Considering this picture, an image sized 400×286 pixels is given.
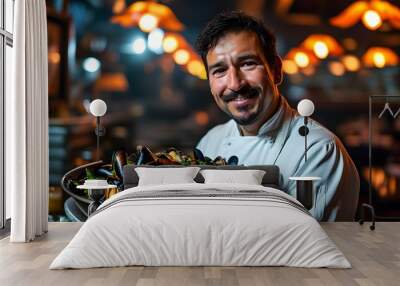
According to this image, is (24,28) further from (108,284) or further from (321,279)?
(321,279)

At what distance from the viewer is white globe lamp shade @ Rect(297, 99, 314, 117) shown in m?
6.96

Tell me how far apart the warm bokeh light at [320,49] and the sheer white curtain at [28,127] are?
328 centimetres

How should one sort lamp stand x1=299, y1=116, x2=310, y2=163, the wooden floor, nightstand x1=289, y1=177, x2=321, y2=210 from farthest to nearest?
lamp stand x1=299, y1=116, x2=310, y2=163 → nightstand x1=289, y1=177, x2=321, y2=210 → the wooden floor

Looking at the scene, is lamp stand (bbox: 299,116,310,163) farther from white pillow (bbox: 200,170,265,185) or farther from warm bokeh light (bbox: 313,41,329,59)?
warm bokeh light (bbox: 313,41,329,59)

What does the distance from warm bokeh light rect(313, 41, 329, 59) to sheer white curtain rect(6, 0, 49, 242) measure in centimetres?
328

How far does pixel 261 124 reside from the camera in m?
7.16

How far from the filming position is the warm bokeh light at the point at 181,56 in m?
7.33

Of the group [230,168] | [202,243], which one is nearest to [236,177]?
[230,168]

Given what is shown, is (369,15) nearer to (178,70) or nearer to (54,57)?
(178,70)

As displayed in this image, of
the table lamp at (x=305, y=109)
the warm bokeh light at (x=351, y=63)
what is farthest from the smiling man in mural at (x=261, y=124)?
the warm bokeh light at (x=351, y=63)

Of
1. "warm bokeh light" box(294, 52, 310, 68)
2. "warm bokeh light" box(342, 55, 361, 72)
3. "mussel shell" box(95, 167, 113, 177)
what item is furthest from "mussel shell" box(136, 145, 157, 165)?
"warm bokeh light" box(342, 55, 361, 72)

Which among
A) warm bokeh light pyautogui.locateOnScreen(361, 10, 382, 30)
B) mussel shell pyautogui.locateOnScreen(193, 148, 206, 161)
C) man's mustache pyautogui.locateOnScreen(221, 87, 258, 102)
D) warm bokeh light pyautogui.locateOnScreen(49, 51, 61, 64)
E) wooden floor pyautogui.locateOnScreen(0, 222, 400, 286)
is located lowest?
wooden floor pyautogui.locateOnScreen(0, 222, 400, 286)

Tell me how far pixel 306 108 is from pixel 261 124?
0.57 m

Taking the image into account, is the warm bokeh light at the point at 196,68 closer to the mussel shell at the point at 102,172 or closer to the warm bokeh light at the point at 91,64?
the warm bokeh light at the point at 91,64
